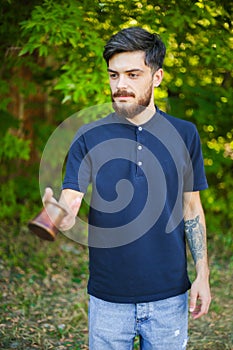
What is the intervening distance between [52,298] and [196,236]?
272cm

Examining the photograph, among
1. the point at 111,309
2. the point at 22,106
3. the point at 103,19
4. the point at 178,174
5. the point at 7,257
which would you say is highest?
the point at 103,19

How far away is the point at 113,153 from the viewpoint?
2096mm

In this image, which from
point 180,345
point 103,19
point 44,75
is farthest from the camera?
point 44,75

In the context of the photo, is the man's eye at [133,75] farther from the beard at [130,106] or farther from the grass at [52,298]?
the grass at [52,298]

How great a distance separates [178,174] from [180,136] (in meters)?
0.14

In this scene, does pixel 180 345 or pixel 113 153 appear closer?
pixel 113 153

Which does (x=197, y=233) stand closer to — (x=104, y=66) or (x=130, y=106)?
(x=130, y=106)

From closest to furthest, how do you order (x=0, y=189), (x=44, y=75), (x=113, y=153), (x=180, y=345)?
1. (x=113, y=153)
2. (x=180, y=345)
3. (x=44, y=75)
4. (x=0, y=189)

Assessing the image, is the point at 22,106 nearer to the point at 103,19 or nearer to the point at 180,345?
the point at 103,19

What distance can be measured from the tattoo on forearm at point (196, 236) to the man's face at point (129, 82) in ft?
1.65

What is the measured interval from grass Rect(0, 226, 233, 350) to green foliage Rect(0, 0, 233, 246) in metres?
0.58

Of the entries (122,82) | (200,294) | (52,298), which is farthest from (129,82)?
(52,298)

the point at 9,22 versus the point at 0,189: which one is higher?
the point at 9,22

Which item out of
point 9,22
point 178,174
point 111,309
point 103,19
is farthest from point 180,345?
point 9,22
